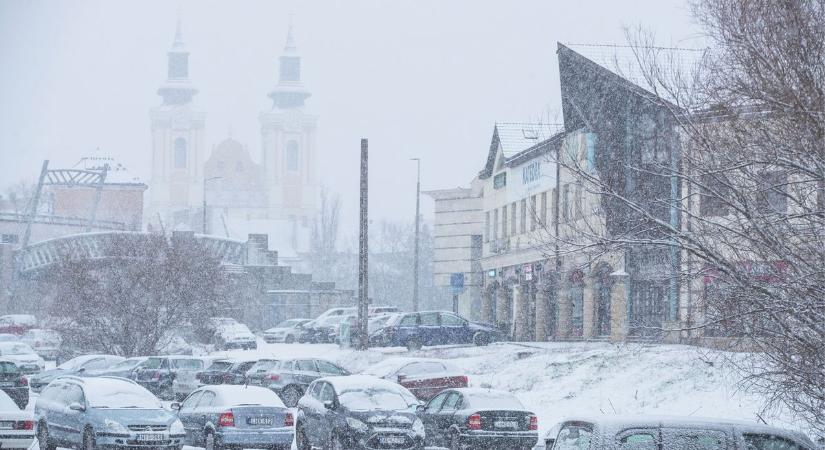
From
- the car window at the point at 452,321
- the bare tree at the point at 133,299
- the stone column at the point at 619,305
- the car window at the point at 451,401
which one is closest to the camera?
the car window at the point at 451,401

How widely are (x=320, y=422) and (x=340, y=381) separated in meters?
0.88

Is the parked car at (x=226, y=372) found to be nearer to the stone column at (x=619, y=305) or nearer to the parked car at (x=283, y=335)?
the stone column at (x=619, y=305)

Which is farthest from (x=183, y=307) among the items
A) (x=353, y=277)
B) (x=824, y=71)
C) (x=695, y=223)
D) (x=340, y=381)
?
(x=353, y=277)

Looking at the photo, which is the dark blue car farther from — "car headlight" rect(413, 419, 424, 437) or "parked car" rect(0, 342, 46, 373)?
"car headlight" rect(413, 419, 424, 437)

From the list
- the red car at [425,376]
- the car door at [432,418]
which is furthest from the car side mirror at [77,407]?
the red car at [425,376]

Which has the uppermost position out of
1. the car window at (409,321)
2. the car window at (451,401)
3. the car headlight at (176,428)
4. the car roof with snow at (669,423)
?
the car window at (409,321)

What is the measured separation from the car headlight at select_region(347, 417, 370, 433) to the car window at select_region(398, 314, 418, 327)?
26584 millimetres

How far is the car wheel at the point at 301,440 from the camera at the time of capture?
25548 mm

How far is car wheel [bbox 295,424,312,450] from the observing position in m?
25.5

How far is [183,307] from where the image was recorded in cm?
4725

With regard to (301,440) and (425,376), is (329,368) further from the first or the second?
(301,440)

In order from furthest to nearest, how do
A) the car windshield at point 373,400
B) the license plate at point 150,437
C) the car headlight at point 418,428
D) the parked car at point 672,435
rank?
the car windshield at point 373,400, the car headlight at point 418,428, the license plate at point 150,437, the parked car at point 672,435

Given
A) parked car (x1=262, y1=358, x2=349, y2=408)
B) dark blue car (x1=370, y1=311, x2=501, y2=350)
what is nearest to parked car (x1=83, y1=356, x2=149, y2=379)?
parked car (x1=262, y1=358, x2=349, y2=408)

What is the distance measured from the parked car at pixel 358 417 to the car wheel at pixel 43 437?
14.6 ft
